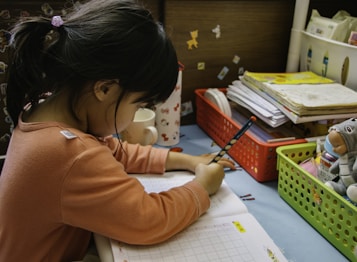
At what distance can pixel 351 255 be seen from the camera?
0.63 meters

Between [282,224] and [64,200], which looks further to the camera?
[282,224]

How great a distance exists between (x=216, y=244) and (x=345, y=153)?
296mm

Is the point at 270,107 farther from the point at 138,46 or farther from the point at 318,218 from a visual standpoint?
the point at 138,46

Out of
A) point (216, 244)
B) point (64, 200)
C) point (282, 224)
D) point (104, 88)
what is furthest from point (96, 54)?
point (282, 224)

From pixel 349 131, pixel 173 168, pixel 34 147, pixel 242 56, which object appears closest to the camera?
pixel 34 147

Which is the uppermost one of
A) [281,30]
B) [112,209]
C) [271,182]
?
[281,30]

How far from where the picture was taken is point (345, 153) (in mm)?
699

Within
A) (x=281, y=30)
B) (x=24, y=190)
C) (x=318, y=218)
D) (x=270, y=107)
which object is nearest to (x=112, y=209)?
(x=24, y=190)

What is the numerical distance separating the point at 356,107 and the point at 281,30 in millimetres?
420

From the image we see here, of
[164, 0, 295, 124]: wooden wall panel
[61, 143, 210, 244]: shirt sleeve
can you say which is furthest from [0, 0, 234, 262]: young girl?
[164, 0, 295, 124]: wooden wall panel

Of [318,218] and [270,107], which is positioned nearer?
[318,218]

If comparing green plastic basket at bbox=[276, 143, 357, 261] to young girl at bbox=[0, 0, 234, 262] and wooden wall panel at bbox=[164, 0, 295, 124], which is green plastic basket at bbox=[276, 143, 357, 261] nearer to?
young girl at bbox=[0, 0, 234, 262]

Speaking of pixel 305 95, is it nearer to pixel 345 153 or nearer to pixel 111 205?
pixel 345 153

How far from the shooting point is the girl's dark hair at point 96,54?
55 centimetres
